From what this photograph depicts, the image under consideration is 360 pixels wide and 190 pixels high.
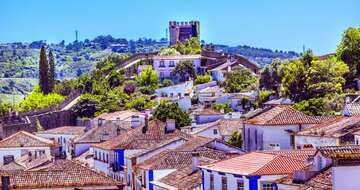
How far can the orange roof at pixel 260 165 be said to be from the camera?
40291 mm

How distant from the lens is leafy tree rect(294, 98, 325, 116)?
79787mm

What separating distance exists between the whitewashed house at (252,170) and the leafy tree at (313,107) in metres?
34.5

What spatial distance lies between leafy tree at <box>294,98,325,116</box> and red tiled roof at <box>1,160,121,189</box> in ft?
104

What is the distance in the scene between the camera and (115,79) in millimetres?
166125

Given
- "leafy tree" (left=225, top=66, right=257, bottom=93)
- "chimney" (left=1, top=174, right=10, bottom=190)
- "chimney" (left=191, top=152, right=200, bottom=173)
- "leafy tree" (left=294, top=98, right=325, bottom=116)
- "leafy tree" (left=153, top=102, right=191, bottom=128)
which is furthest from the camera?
"leafy tree" (left=225, top=66, right=257, bottom=93)

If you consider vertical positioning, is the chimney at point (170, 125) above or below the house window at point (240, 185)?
above

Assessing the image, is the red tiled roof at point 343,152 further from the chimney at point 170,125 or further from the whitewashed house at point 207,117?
the whitewashed house at point 207,117

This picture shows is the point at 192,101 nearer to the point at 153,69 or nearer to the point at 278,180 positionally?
the point at 153,69

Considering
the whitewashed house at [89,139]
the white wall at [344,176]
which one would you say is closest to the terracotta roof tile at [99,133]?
the whitewashed house at [89,139]

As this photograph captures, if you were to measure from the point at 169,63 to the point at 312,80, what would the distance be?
81.0 meters

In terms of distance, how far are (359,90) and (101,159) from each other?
26604 mm

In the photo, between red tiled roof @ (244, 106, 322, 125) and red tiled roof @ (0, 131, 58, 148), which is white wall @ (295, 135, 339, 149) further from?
red tiled roof @ (0, 131, 58, 148)

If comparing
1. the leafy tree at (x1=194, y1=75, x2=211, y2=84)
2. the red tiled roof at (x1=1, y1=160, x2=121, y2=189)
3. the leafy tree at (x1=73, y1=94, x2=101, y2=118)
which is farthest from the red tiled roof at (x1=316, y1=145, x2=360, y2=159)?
the leafy tree at (x1=194, y1=75, x2=211, y2=84)

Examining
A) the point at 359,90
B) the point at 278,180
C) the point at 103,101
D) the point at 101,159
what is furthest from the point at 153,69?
the point at 278,180
